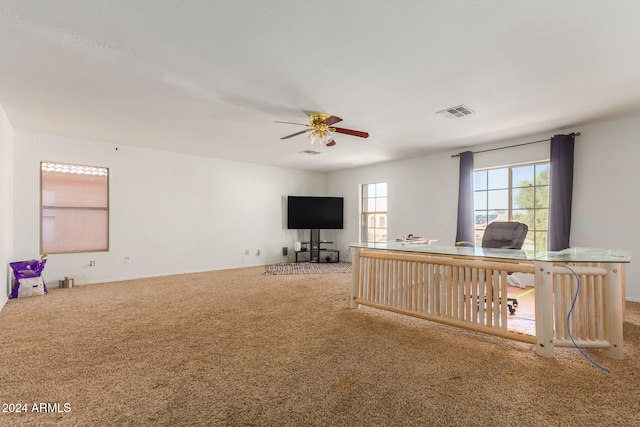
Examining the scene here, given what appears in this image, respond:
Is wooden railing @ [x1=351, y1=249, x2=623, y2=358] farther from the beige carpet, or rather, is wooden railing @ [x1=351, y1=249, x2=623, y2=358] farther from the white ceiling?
the white ceiling

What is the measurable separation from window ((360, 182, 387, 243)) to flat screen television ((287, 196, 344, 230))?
1.94 feet

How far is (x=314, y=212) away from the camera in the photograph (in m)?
7.45

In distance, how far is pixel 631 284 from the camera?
3865mm

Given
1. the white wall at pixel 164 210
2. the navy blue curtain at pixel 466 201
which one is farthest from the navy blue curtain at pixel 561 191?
the white wall at pixel 164 210

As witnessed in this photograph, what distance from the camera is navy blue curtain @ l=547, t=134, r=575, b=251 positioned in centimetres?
420

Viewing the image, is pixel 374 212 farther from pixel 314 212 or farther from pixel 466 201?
pixel 466 201

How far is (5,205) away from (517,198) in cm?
738

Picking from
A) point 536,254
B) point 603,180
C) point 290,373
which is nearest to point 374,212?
point 603,180

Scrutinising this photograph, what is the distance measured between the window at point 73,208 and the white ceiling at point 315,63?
839 mm

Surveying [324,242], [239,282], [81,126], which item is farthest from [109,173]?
[324,242]

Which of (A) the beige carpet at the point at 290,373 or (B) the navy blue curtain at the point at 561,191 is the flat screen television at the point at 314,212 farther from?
(B) the navy blue curtain at the point at 561,191

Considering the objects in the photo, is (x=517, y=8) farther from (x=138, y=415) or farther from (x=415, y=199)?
(x=415, y=199)

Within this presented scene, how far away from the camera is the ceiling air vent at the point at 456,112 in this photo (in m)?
3.53

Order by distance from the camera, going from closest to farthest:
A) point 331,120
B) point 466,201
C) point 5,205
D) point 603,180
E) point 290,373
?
point 290,373 → point 331,120 → point 5,205 → point 603,180 → point 466,201
